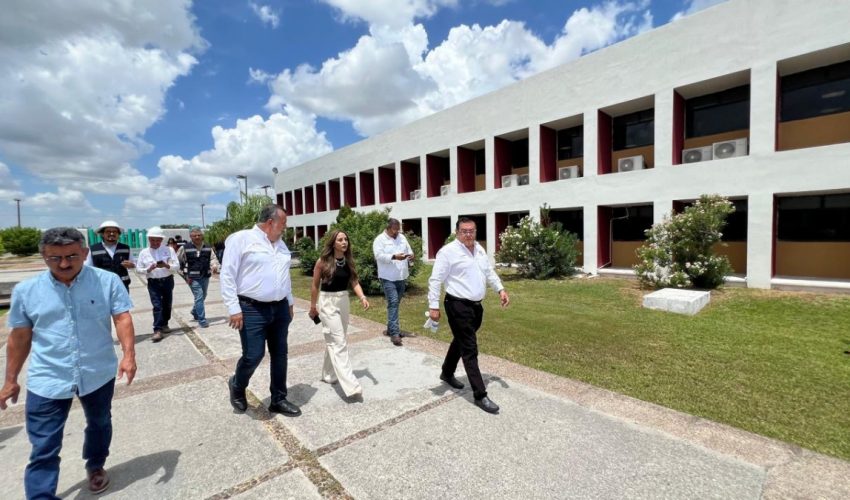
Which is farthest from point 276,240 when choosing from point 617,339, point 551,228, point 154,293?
point 551,228

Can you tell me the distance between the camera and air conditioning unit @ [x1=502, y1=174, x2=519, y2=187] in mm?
15926

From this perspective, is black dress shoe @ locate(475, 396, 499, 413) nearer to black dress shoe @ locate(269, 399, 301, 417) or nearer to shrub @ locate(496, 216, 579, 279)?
black dress shoe @ locate(269, 399, 301, 417)

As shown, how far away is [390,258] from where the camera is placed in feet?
19.3

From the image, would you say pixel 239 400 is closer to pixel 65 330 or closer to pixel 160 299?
pixel 65 330

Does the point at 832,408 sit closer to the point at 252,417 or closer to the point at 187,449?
the point at 252,417

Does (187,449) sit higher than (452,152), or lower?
lower

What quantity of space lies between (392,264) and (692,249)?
7.81 metres

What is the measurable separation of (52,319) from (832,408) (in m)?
5.95

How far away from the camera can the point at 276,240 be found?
3.54m

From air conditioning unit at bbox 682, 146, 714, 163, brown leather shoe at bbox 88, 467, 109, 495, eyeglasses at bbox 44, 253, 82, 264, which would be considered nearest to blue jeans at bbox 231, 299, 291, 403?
brown leather shoe at bbox 88, 467, 109, 495

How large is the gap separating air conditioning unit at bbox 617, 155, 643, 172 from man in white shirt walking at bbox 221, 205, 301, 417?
1247cm

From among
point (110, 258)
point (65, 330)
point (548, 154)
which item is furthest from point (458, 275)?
point (548, 154)

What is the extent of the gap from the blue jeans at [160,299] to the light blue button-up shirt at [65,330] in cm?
449

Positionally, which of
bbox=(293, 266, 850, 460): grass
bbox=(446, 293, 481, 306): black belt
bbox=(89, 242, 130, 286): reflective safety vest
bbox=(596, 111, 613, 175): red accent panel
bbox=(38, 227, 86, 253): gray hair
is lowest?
bbox=(293, 266, 850, 460): grass
